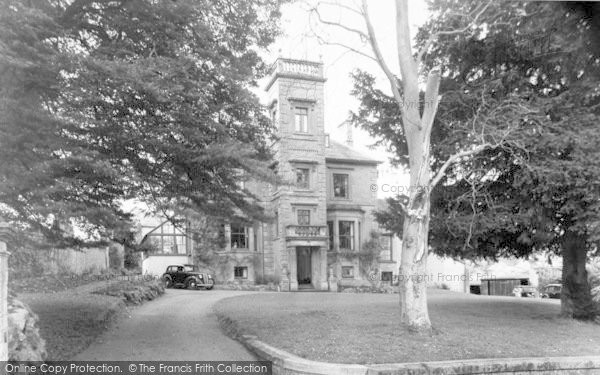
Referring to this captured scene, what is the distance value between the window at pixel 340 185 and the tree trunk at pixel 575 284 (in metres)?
22.0

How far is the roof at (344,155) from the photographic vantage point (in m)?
36.6

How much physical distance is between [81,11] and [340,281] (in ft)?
87.0

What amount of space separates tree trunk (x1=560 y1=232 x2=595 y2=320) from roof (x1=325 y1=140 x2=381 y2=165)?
2202cm

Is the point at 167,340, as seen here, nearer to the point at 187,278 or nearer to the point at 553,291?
the point at 187,278

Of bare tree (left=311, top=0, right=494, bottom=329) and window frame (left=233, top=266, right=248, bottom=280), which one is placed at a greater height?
bare tree (left=311, top=0, right=494, bottom=329)

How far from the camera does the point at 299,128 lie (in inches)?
1363

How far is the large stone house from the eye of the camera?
33.7 m

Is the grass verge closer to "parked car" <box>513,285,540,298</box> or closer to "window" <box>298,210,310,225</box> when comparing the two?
"window" <box>298,210,310,225</box>

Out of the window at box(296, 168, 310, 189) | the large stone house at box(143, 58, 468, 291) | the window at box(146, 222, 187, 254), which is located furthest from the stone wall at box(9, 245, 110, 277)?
the window at box(296, 168, 310, 189)

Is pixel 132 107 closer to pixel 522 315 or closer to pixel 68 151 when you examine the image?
pixel 68 151

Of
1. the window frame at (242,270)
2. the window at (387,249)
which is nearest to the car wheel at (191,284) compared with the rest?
the window frame at (242,270)

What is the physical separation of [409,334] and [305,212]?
80.6ft

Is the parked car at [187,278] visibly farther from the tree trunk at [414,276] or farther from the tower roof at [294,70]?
the tree trunk at [414,276]

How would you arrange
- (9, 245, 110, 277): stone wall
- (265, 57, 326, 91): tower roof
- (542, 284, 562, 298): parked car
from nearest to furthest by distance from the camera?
(9, 245, 110, 277): stone wall → (542, 284, 562, 298): parked car → (265, 57, 326, 91): tower roof
